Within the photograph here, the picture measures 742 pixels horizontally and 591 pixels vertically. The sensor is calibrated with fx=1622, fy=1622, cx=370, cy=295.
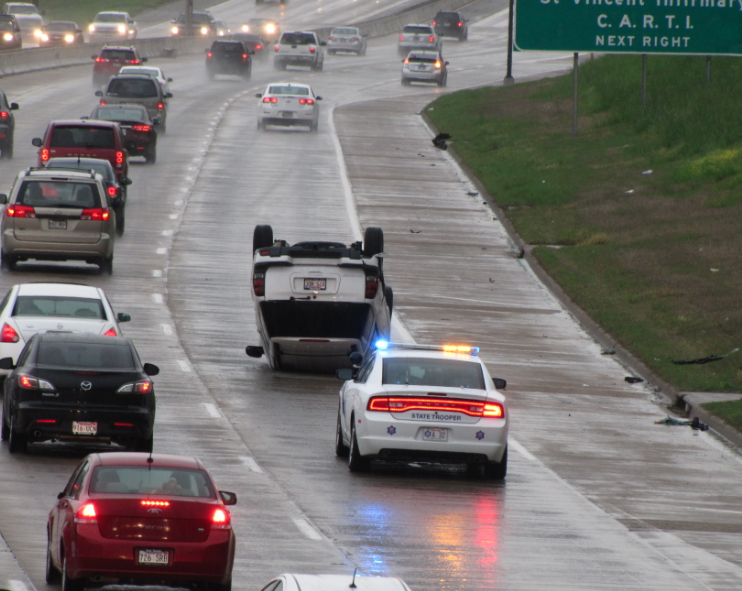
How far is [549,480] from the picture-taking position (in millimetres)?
17891

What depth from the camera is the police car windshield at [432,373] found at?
56.4 ft

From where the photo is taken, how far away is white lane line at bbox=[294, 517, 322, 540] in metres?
14.0

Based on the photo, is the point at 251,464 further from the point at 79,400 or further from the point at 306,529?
the point at 306,529

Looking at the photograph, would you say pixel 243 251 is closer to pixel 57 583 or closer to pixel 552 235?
pixel 552 235

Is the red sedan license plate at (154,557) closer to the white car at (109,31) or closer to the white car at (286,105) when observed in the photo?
the white car at (286,105)

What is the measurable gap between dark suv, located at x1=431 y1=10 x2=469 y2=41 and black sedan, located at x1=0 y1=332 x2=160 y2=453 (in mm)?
92574

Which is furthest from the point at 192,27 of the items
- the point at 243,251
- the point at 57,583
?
the point at 57,583

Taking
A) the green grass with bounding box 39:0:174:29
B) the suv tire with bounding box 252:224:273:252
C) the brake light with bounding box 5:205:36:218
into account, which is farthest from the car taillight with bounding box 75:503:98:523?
the green grass with bounding box 39:0:174:29

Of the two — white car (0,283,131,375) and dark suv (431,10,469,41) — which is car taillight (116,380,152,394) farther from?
dark suv (431,10,469,41)

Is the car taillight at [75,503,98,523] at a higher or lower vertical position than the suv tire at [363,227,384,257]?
higher

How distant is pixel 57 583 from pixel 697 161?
117 feet

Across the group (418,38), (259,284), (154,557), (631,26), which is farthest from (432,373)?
(418,38)

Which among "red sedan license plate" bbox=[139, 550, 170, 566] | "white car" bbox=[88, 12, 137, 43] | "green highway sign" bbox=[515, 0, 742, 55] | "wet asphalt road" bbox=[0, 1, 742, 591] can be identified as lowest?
"white car" bbox=[88, 12, 137, 43]

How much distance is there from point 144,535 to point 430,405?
260 inches
